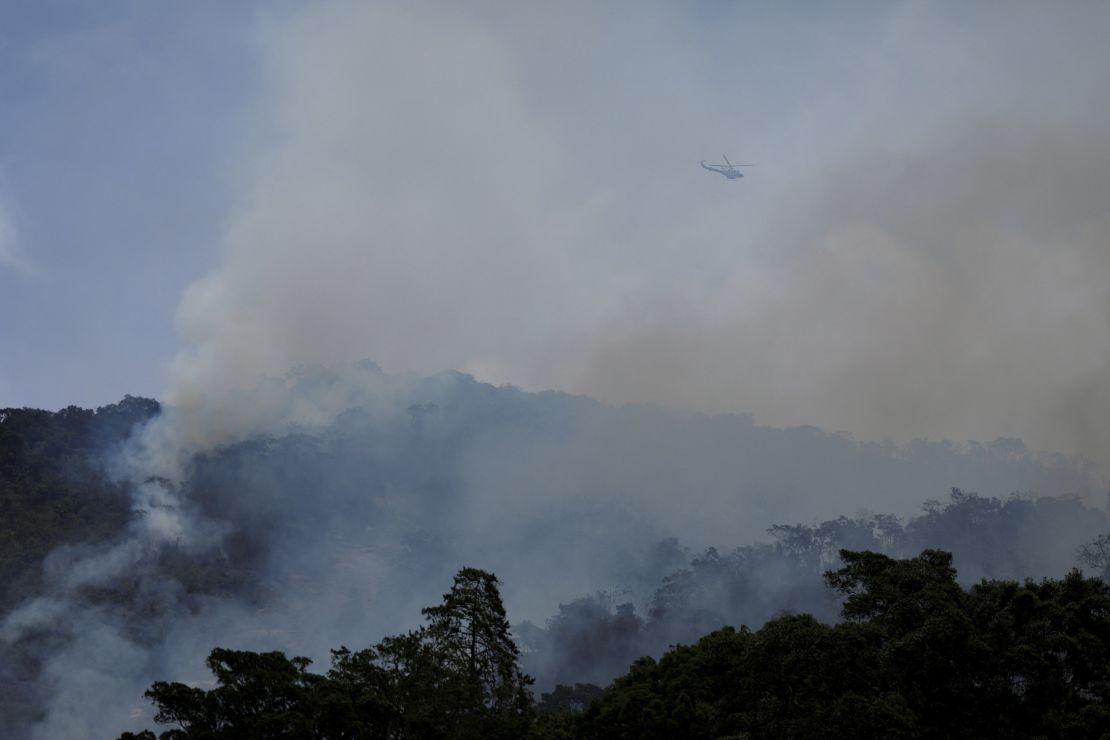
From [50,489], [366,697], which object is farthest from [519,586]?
[366,697]

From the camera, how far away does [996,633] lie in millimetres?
30797

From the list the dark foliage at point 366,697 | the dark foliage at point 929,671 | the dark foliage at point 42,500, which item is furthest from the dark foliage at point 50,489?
the dark foliage at point 929,671

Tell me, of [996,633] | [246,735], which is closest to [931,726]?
[996,633]

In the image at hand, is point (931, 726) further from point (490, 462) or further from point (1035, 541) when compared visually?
point (490, 462)

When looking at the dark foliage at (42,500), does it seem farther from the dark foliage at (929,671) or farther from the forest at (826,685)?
the dark foliage at (929,671)

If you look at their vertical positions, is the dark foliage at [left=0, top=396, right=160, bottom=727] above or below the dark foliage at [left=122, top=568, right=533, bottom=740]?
above

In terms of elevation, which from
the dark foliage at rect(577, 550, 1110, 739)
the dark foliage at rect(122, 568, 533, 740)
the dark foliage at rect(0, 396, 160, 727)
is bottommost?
the dark foliage at rect(577, 550, 1110, 739)

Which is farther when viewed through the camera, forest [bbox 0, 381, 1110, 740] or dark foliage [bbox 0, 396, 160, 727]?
dark foliage [bbox 0, 396, 160, 727]

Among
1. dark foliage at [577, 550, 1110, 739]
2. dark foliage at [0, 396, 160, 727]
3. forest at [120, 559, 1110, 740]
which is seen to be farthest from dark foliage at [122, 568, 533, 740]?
dark foliage at [0, 396, 160, 727]

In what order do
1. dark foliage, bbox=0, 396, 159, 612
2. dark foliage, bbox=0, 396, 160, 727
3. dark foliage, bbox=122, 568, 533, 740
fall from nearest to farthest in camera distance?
dark foliage, bbox=122, 568, 533, 740, dark foliage, bbox=0, 396, 160, 727, dark foliage, bbox=0, 396, 159, 612

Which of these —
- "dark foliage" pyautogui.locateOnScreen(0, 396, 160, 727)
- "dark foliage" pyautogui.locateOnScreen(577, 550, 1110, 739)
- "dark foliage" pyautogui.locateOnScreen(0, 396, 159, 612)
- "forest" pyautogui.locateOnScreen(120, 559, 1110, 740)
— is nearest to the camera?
"dark foliage" pyautogui.locateOnScreen(577, 550, 1110, 739)

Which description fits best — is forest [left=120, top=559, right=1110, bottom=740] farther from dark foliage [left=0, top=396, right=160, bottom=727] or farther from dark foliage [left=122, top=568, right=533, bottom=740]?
dark foliage [left=0, top=396, right=160, bottom=727]

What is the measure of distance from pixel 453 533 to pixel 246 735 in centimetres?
11985

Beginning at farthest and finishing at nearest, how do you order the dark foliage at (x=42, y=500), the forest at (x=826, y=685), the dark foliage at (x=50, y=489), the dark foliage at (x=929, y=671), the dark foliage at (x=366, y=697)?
the dark foliage at (x=50, y=489) → the dark foliage at (x=42, y=500) → the dark foliage at (x=366, y=697) → the forest at (x=826, y=685) → the dark foliage at (x=929, y=671)
